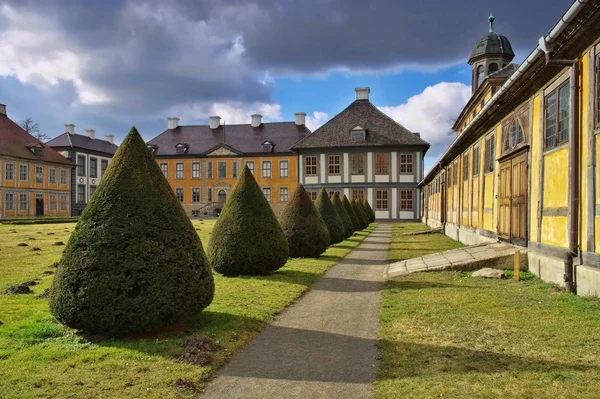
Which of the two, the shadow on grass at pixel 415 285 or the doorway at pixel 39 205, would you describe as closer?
the shadow on grass at pixel 415 285

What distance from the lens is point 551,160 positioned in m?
10.5

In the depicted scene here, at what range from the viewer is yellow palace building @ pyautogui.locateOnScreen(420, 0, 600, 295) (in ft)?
27.7

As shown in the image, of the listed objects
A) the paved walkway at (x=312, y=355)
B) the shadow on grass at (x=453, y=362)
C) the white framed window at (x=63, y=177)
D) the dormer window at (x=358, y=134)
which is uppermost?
the dormer window at (x=358, y=134)

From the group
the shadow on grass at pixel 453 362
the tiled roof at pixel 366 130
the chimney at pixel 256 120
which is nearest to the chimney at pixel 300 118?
the chimney at pixel 256 120

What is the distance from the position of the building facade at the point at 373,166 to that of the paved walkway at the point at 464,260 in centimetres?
3377

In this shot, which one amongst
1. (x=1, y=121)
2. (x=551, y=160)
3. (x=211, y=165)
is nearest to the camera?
(x=551, y=160)

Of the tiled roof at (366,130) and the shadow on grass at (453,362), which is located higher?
the tiled roof at (366,130)

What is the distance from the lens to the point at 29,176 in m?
51.7

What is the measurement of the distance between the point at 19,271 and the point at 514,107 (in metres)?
13.5

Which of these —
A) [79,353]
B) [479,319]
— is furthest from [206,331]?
[479,319]

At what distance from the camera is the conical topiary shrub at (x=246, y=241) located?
11297 millimetres

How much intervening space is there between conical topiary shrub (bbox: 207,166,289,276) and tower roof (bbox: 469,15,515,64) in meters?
29.7

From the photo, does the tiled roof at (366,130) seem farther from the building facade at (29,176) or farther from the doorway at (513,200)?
the doorway at (513,200)

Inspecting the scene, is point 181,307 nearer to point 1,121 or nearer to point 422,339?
point 422,339
